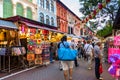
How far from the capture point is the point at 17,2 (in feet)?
82.1

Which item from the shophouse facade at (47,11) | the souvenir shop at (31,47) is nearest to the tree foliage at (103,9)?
the shophouse facade at (47,11)

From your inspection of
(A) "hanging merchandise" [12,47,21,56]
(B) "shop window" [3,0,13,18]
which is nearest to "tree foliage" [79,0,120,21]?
(B) "shop window" [3,0,13,18]

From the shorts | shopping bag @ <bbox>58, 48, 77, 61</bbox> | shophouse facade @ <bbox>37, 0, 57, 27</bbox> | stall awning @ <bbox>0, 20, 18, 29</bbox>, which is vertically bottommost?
the shorts

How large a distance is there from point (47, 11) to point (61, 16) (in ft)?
38.3

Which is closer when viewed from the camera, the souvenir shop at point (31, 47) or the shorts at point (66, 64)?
the shorts at point (66, 64)

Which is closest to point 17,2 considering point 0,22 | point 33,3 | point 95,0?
point 33,3

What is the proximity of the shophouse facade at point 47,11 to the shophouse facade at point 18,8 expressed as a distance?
1.98 m

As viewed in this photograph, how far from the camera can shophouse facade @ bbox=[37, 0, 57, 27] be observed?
106ft

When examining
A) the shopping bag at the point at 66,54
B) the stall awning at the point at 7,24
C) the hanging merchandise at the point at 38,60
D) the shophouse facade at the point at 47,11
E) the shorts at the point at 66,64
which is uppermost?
the shophouse facade at the point at 47,11

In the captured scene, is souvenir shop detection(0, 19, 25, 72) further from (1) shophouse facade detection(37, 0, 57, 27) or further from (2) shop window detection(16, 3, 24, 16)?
(1) shophouse facade detection(37, 0, 57, 27)

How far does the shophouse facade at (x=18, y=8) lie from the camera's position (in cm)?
2228

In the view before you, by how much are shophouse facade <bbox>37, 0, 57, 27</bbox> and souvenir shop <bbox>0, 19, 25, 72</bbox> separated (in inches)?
581

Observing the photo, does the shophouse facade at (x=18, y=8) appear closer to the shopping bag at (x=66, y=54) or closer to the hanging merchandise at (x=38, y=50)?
the hanging merchandise at (x=38, y=50)

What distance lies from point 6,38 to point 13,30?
0.97m
